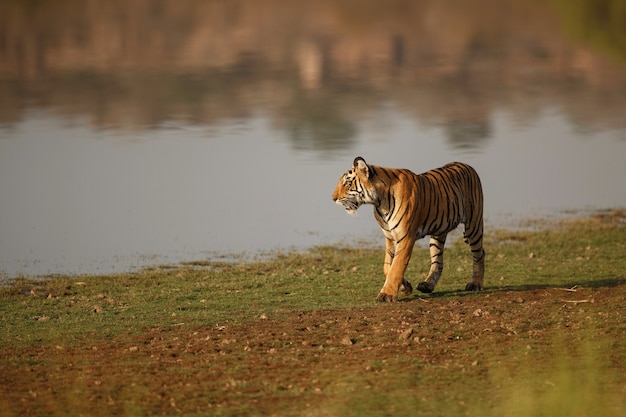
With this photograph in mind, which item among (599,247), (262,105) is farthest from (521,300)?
(262,105)

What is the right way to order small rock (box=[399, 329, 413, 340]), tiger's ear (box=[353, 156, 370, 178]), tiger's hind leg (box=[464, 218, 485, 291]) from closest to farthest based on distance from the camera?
small rock (box=[399, 329, 413, 340])
tiger's ear (box=[353, 156, 370, 178])
tiger's hind leg (box=[464, 218, 485, 291])

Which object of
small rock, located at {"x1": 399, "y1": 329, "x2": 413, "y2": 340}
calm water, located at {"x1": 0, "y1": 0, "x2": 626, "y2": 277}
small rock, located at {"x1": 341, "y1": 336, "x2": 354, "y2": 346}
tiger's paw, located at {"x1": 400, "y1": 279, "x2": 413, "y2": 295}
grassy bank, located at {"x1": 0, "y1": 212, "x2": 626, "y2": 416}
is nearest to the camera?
grassy bank, located at {"x1": 0, "y1": 212, "x2": 626, "y2": 416}

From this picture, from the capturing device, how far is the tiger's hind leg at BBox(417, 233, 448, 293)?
32.6 ft

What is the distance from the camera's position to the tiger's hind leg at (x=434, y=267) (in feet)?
32.6

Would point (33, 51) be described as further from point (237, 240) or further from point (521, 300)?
point (521, 300)

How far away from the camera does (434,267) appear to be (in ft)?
33.0

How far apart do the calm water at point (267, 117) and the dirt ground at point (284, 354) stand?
3535 mm

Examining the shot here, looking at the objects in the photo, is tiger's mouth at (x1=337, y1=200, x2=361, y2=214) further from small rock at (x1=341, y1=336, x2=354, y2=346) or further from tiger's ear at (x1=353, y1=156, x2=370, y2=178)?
small rock at (x1=341, y1=336, x2=354, y2=346)

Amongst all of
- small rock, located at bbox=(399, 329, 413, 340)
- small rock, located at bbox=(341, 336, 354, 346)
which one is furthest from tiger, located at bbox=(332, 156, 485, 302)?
small rock, located at bbox=(341, 336, 354, 346)

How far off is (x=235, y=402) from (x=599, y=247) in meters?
6.61

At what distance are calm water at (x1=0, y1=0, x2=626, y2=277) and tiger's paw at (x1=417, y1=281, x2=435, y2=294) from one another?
10.0ft

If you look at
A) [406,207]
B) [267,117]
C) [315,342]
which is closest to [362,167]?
[406,207]

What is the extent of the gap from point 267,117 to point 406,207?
11.2 metres

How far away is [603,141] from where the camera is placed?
19125 mm
